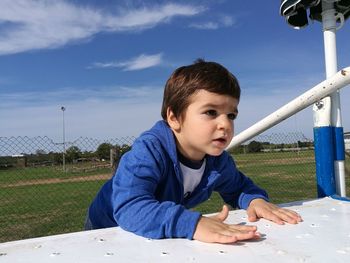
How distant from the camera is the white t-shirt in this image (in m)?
1.27

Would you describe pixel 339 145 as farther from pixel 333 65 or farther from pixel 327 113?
pixel 333 65

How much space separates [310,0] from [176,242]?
1387 millimetres

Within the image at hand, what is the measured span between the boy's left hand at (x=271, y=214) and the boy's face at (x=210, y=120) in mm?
201

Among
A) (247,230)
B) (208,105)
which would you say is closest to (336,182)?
(208,105)

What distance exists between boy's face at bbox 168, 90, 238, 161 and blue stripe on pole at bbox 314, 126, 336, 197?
0.70m

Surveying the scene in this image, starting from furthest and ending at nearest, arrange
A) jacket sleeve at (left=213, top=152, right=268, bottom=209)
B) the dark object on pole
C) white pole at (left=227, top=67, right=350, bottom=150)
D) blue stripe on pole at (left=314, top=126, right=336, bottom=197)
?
1. the dark object on pole
2. blue stripe on pole at (left=314, top=126, right=336, bottom=197)
3. white pole at (left=227, top=67, right=350, bottom=150)
4. jacket sleeve at (left=213, top=152, right=268, bottom=209)

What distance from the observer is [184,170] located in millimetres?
1266

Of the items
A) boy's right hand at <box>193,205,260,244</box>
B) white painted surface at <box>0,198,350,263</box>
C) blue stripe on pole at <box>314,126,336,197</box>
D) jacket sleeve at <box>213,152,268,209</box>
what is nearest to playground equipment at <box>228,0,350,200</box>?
blue stripe on pole at <box>314,126,336,197</box>

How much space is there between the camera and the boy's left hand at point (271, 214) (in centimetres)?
109

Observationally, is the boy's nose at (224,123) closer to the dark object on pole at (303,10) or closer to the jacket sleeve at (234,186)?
the jacket sleeve at (234,186)

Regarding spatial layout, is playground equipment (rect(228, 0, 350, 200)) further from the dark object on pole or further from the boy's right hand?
the boy's right hand

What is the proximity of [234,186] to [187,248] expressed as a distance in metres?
0.64

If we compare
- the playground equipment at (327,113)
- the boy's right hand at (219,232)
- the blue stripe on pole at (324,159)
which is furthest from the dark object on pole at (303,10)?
the boy's right hand at (219,232)

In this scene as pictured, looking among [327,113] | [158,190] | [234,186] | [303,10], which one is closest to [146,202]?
[158,190]
